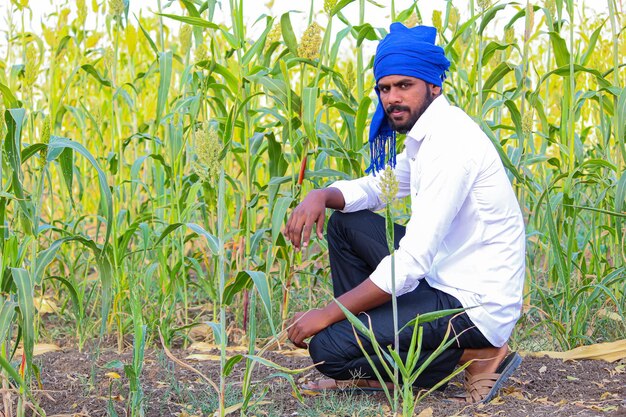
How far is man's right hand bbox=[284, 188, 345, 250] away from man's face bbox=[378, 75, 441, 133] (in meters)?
0.35

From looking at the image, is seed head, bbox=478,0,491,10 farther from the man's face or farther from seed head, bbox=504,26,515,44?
the man's face

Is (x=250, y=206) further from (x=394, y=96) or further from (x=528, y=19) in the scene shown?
(x=528, y=19)

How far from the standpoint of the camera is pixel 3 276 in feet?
→ 6.41

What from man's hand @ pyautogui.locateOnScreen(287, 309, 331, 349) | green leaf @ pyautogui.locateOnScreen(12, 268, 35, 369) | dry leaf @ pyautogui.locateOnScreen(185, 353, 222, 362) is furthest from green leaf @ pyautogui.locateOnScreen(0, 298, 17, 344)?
dry leaf @ pyautogui.locateOnScreen(185, 353, 222, 362)

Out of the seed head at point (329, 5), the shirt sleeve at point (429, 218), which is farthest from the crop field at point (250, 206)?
the shirt sleeve at point (429, 218)

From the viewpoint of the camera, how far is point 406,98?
2.44 meters

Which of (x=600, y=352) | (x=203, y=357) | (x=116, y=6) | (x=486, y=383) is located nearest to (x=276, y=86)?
(x=116, y=6)

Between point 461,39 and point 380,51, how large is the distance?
0.94m

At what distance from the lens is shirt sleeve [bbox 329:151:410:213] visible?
2.69 metres

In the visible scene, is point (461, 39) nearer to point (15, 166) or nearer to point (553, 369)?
point (553, 369)

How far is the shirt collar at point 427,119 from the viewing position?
239cm

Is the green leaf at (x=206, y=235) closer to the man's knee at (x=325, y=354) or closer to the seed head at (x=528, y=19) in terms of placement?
the man's knee at (x=325, y=354)

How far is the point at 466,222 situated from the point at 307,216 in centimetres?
49

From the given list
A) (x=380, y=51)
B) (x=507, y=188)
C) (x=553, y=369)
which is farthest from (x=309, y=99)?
(x=553, y=369)
